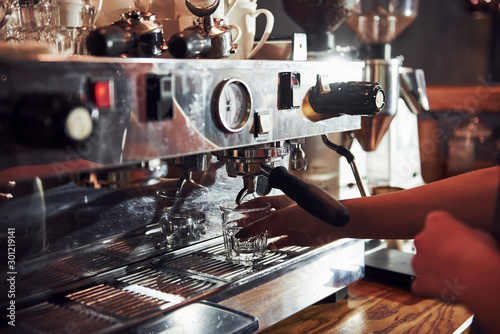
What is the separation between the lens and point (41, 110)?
20.9 inches

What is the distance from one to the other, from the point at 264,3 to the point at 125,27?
2.84ft

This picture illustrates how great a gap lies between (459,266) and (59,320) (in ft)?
1.63

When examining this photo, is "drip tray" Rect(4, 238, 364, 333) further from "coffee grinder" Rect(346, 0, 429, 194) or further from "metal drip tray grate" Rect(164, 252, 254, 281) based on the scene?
"coffee grinder" Rect(346, 0, 429, 194)

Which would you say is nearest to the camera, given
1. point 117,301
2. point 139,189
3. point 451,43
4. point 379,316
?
point 117,301

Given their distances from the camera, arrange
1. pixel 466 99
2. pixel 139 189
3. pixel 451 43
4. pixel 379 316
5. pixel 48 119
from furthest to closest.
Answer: pixel 451 43 < pixel 466 99 < pixel 379 316 < pixel 139 189 < pixel 48 119

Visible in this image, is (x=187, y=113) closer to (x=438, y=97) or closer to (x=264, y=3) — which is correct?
(x=264, y=3)

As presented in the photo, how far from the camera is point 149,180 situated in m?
0.68

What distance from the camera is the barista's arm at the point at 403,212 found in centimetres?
92

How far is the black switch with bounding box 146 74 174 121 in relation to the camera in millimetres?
640

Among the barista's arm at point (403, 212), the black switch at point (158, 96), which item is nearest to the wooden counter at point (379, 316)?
the barista's arm at point (403, 212)

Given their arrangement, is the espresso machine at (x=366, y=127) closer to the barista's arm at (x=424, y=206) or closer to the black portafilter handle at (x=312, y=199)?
the barista's arm at (x=424, y=206)

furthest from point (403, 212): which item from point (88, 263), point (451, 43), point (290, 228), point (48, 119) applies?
point (451, 43)

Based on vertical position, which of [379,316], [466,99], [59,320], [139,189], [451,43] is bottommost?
[379,316]

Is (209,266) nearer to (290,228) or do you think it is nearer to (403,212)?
(290,228)
